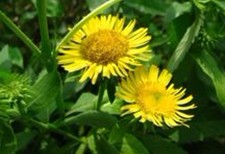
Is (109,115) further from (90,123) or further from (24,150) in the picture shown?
(24,150)

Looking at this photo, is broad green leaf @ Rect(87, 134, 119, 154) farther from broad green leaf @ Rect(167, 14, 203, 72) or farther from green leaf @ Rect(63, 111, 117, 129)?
broad green leaf @ Rect(167, 14, 203, 72)

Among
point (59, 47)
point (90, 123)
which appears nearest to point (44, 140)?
point (90, 123)

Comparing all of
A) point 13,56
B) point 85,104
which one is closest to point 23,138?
point 85,104

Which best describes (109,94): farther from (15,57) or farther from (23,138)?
(15,57)

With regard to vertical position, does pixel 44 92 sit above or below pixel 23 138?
above

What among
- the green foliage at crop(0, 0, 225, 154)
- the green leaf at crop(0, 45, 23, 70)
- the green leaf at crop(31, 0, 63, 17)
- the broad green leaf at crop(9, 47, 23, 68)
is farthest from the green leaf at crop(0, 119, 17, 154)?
the green leaf at crop(31, 0, 63, 17)

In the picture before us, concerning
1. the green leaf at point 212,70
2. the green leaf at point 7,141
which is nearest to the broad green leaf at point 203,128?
the green leaf at point 212,70
